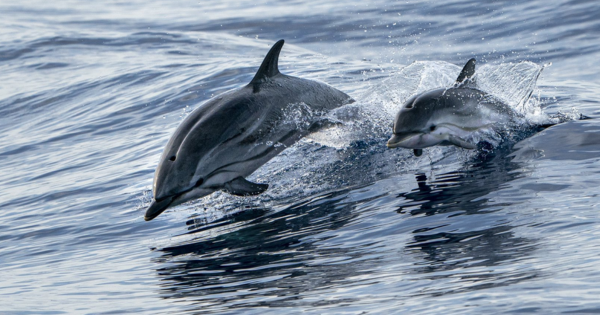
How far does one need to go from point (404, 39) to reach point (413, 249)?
43.0 feet

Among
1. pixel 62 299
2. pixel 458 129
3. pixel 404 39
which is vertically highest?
pixel 404 39

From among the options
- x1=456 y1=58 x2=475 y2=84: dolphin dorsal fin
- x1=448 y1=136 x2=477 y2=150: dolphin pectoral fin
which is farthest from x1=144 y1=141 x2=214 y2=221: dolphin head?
x1=456 y1=58 x2=475 y2=84: dolphin dorsal fin

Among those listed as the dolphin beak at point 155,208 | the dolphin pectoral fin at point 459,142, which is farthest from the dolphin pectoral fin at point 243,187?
the dolphin pectoral fin at point 459,142

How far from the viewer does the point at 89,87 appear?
1551 cm

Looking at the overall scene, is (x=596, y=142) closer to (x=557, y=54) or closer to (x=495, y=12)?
(x=557, y=54)

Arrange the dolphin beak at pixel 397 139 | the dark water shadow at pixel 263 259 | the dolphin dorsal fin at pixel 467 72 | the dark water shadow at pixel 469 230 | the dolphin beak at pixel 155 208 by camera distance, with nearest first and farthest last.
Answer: the dark water shadow at pixel 469 230, the dark water shadow at pixel 263 259, the dolphin beak at pixel 155 208, the dolphin beak at pixel 397 139, the dolphin dorsal fin at pixel 467 72

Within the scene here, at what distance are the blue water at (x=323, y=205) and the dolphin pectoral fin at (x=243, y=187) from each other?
0.24m

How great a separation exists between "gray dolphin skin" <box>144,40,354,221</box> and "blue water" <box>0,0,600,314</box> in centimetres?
36

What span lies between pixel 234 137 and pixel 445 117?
1910 mm

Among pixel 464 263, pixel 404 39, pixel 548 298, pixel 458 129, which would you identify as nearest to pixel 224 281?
pixel 464 263

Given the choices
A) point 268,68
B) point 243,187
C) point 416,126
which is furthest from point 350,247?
point 268,68

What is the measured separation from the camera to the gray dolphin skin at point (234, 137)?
650 cm

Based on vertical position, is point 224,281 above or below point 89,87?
below

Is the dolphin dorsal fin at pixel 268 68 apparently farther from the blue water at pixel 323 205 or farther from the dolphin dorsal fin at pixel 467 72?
the dolphin dorsal fin at pixel 467 72
